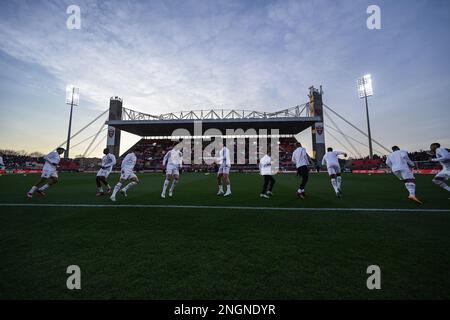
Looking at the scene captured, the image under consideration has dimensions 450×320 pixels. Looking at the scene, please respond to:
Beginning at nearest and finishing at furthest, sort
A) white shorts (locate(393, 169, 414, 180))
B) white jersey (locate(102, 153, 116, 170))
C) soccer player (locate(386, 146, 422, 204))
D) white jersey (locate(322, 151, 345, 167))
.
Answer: white shorts (locate(393, 169, 414, 180)), soccer player (locate(386, 146, 422, 204)), white jersey (locate(322, 151, 345, 167)), white jersey (locate(102, 153, 116, 170))

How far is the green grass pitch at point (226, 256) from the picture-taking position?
1.76 meters

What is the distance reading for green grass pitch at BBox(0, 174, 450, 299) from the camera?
5.79 ft

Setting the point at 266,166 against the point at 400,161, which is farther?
the point at 266,166

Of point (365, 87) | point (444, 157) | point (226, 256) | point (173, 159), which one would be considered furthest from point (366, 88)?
point (226, 256)

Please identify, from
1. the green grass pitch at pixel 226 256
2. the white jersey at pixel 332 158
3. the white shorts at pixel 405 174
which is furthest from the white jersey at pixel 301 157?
the green grass pitch at pixel 226 256

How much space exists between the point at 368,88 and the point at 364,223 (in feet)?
138

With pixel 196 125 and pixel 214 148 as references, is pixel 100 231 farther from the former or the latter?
pixel 214 148

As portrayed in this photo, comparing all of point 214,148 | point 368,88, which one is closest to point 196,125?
point 214,148

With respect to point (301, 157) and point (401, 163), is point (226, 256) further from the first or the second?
point (401, 163)

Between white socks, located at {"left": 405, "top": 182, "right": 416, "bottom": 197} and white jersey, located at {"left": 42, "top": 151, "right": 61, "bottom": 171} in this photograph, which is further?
white jersey, located at {"left": 42, "top": 151, "right": 61, "bottom": 171}

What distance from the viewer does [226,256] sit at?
245 cm

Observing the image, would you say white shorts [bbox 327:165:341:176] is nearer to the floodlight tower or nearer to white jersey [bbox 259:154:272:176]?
white jersey [bbox 259:154:272:176]

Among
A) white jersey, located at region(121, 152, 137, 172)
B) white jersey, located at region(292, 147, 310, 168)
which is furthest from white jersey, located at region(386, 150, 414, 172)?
white jersey, located at region(121, 152, 137, 172)
